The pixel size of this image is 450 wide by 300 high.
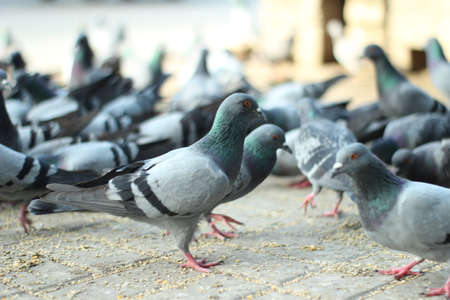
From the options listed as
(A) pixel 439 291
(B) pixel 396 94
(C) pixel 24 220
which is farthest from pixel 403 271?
(B) pixel 396 94

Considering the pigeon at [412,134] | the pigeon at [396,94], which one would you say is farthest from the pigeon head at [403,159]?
the pigeon at [396,94]

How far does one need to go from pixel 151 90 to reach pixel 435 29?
4.79 meters

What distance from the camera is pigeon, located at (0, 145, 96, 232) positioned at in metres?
4.24

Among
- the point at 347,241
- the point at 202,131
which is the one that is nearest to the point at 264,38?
the point at 202,131

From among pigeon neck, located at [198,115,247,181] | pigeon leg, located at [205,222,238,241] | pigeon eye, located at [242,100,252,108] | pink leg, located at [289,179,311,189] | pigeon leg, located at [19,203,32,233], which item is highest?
pigeon eye, located at [242,100,252,108]

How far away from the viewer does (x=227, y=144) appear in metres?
3.67

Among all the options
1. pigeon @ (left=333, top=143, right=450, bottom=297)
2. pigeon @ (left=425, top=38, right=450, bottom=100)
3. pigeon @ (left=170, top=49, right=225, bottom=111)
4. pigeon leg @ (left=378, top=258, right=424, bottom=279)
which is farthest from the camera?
pigeon @ (left=170, top=49, right=225, bottom=111)

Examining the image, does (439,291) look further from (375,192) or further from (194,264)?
(194,264)

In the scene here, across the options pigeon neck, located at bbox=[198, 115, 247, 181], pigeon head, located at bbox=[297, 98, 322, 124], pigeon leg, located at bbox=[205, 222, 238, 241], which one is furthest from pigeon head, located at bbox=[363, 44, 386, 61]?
pigeon neck, located at bbox=[198, 115, 247, 181]

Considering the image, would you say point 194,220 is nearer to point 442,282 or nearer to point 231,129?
point 231,129

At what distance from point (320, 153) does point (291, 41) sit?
1111cm

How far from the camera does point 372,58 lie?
7379 millimetres

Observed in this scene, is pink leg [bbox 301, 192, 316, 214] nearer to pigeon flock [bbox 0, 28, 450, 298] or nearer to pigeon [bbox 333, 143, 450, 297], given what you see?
pigeon flock [bbox 0, 28, 450, 298]

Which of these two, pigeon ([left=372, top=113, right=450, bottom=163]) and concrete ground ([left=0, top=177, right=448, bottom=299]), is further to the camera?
pigeon ([left=372, top=113, right=450, bottom=163])
